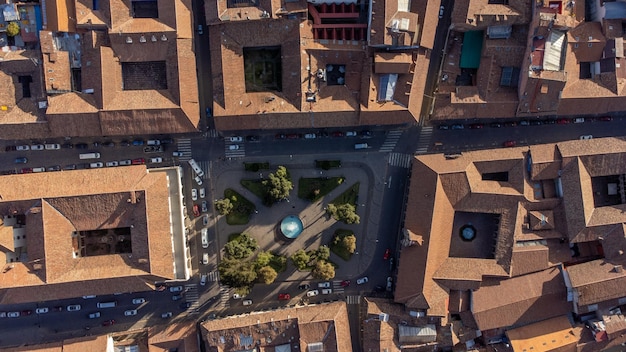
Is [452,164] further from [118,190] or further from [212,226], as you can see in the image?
[118,190]

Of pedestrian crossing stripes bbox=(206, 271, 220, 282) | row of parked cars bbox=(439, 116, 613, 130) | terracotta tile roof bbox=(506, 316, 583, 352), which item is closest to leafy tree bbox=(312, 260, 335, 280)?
pedestrian crossing stripes bbox=(206, 271, 220, 282)

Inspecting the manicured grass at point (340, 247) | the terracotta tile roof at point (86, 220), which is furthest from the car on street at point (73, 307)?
the manicured grass at point (340, 247)

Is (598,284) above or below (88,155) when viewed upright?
below

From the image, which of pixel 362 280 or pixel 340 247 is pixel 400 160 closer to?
pixel 340 247

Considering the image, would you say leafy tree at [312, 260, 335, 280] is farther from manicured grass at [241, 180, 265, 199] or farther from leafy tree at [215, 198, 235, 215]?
leafy tree at [215, 198, 235, 215]

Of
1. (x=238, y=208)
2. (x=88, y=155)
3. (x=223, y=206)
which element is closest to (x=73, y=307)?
(x=88, y=155)
